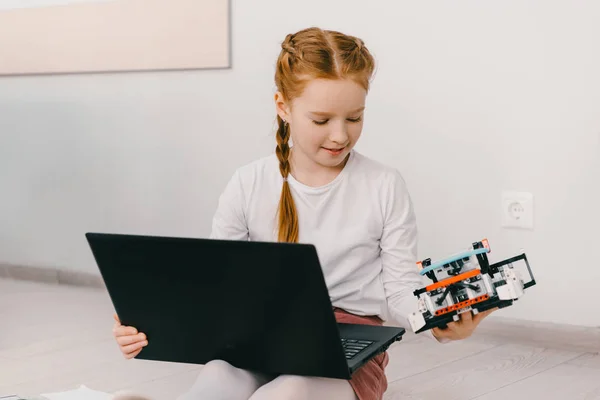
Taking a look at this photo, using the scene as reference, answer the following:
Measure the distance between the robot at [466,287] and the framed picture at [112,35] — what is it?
5.23 ft

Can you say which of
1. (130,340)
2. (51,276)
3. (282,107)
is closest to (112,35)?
(51,276)

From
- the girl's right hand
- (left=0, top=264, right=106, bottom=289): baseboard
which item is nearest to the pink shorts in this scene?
the girl's right hand

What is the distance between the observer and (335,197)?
1.32 m

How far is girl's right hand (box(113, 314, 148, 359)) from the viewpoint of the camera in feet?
3.59

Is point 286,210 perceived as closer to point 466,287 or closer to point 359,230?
point 359,230

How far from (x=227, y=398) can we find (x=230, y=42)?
1.53 m

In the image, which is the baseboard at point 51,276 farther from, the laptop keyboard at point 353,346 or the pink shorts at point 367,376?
the laptop keyboard at point 353,346

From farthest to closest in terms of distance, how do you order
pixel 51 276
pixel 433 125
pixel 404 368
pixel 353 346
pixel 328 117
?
pixel 51 276, pixel 433 125, pixel 404 368, pixel 328 117, pixel 353 346

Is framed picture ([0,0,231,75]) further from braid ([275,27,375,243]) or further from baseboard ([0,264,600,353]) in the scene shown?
braid ([275,27,375,243])

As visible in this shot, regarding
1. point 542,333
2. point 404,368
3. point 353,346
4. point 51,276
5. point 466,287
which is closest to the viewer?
point 466,287

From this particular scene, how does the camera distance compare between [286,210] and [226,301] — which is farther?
[286,210]

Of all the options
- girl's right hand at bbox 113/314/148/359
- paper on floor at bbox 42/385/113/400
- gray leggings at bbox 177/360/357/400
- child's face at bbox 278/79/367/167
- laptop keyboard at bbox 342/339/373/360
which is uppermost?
child's face at bbox 278/79/367/167

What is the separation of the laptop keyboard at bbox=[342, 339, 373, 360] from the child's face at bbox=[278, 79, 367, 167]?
281 millimetres

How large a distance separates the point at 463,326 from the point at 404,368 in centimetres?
89
